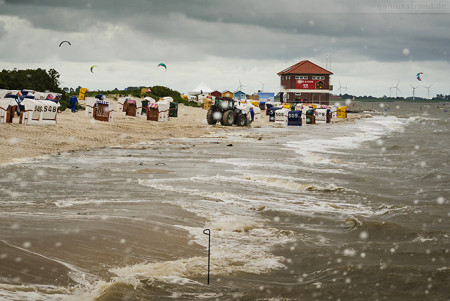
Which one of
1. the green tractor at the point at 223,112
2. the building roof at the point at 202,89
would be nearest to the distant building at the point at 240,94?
the building roof at the point at 202,89

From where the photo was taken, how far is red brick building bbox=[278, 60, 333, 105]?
120 metres

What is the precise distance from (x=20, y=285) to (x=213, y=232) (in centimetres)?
381

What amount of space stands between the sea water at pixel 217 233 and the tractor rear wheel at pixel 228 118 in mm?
25765

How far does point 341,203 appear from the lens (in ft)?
40.1

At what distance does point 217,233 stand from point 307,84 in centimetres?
11432

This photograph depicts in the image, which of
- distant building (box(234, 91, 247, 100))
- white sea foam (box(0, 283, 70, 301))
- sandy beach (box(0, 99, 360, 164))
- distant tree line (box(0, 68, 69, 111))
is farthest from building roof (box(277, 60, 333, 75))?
white sea foam (box(0, 283, 70, 301))

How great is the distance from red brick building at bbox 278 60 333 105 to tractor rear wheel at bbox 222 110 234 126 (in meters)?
77.9

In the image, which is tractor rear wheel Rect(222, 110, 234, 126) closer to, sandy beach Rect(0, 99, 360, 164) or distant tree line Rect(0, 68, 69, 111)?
sandy beach Rect(0, 99, 360, 164)

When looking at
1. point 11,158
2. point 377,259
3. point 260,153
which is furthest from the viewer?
point 260,153

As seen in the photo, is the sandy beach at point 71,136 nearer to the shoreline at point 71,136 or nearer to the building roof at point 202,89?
the shoreline at point 71,136

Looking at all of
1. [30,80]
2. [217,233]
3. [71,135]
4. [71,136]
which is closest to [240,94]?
[30,80]

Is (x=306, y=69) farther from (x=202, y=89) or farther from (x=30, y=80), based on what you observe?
(x=30, y=80)

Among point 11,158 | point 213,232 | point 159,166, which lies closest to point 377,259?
point 213,232

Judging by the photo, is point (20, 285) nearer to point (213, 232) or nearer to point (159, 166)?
point (213, 232)
